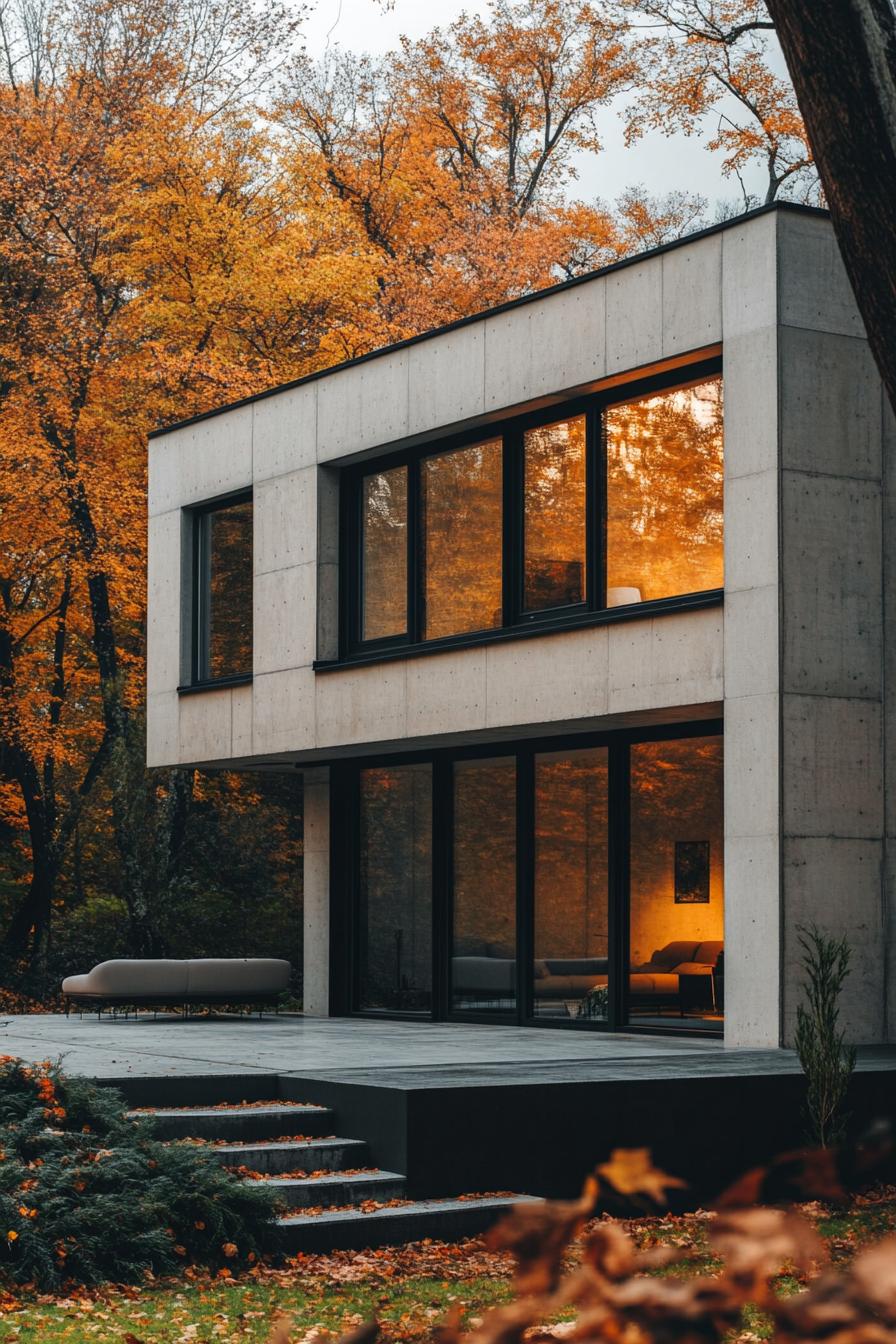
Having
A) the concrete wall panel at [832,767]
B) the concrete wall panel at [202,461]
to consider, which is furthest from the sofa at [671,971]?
the concrete wall panel at [202,461]

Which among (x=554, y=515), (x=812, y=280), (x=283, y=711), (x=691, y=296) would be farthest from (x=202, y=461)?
(x=812, y=280)

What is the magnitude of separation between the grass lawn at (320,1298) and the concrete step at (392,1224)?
0.10 meters

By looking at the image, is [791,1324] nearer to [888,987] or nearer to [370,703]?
[888,987]

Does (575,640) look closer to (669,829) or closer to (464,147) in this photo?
(669,829)

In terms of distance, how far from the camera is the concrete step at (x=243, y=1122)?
9766mm

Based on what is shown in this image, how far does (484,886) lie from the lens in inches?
659

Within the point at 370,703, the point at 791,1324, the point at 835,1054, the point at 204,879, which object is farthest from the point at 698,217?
the point at 791,1324

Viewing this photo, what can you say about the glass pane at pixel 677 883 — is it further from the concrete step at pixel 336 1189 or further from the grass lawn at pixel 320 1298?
the concrete step at pixel 336 1189

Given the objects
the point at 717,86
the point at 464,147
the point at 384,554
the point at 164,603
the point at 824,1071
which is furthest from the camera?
the point at 464,147

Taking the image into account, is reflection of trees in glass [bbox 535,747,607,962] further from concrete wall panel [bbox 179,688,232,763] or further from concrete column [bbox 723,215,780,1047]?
concrete wall panel [bbox 179,688,232,763]

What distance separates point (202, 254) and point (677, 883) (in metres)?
18.3

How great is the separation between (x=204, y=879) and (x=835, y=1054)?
21.5 meters

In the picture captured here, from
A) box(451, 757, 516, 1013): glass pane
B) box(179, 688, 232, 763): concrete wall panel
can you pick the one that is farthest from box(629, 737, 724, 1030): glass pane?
box(179, 688, 232, 763): concrete wall panel

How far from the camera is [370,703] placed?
1727 cm
